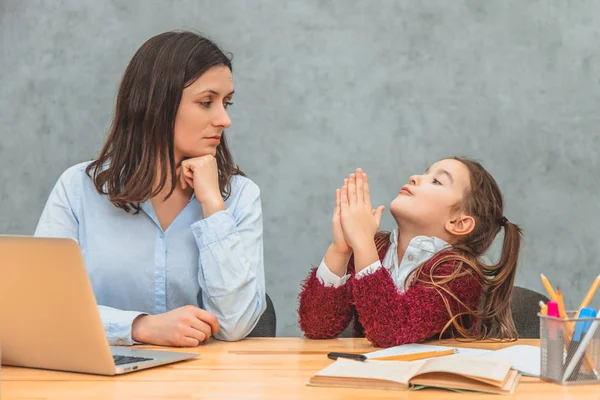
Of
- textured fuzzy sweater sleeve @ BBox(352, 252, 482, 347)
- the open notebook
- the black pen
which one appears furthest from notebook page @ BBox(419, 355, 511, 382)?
textured fuzzy sweater sleeve @ BBox(352, 252, 482, 347)

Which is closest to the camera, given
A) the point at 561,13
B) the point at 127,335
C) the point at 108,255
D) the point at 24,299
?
the point at 24,299

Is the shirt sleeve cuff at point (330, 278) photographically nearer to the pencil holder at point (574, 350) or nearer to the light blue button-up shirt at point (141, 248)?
the light blue button-up shirt at point (141, 248)

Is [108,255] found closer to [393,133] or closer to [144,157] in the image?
[144,157]

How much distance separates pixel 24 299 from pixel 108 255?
0.62 m

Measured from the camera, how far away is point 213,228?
176 centimetres

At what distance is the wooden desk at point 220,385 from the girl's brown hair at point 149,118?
0.56 metres

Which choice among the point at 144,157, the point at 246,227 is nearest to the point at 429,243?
the point at 246,227

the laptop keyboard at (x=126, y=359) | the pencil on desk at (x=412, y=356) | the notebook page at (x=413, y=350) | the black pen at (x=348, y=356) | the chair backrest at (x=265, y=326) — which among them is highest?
the laptop keyboard at (x=126, y=359)

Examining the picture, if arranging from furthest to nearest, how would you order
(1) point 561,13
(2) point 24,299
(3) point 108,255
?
(1) point 561,13, (3) point 108,255, (2) point 24,299

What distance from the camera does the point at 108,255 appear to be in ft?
6.03

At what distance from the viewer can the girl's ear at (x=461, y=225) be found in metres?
1.88

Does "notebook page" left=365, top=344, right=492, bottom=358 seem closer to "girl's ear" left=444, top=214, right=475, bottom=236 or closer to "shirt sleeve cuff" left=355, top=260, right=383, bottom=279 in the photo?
"shirt sleeve cuff" left=355, top=260, right=383, bottom=279

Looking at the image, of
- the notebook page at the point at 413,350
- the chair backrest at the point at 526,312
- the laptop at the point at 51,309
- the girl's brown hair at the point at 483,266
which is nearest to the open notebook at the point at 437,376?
the notebook page at the point at 413,350

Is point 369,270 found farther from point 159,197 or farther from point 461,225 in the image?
point 159,197
